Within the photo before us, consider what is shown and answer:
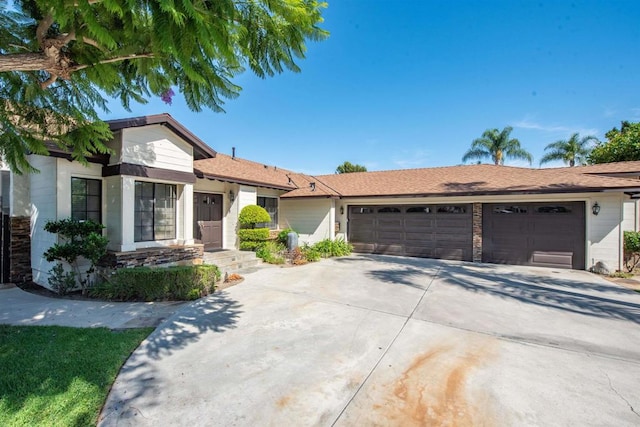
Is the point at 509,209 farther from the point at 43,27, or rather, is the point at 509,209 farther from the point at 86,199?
the point at 86,199

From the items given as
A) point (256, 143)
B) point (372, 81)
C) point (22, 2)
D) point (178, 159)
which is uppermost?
point (372, 81)

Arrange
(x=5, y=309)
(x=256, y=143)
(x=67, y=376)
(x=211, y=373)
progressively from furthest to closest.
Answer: (x=256, y=143)
(x=5, y=309)
(x=211, y=373)
(x=67, y=376)

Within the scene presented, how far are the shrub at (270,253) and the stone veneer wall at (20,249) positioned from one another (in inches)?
277

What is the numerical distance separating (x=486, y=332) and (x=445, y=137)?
15849 mm

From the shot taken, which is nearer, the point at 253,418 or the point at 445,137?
the point at 253,418

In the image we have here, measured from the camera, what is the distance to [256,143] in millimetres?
17828

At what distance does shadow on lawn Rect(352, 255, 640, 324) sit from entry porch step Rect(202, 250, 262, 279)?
4528mm

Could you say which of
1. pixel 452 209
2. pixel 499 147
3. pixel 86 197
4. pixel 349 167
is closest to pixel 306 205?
pixel 452 209

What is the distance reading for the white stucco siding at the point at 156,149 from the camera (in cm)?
805

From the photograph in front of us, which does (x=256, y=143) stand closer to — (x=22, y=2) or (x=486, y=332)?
(x=22, y=2)

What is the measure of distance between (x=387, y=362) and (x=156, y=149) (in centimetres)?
856

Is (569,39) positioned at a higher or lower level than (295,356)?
higher

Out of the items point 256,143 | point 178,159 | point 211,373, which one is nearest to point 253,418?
point 211,373

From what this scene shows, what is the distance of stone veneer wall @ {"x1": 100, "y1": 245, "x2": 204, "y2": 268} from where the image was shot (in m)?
7.67
